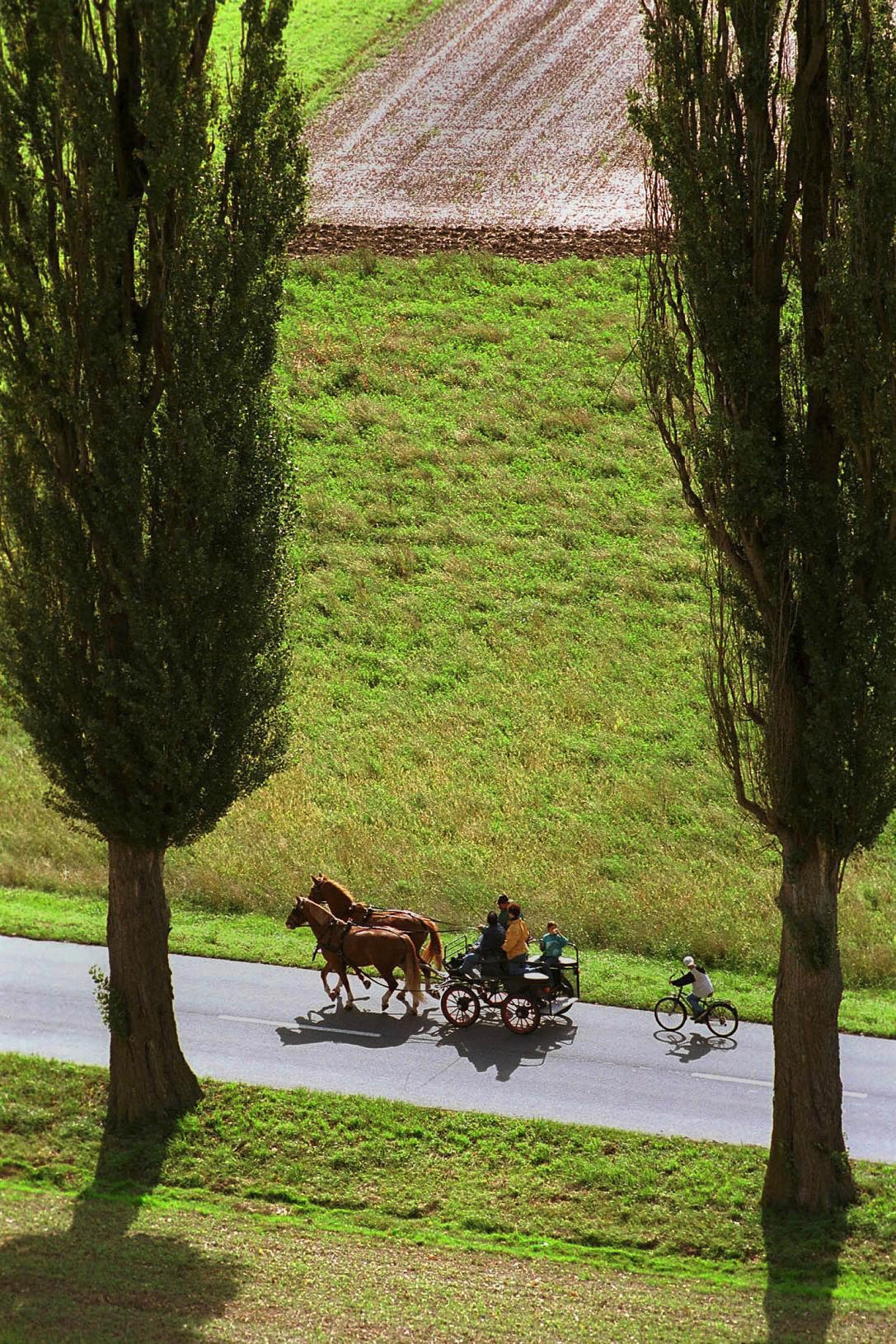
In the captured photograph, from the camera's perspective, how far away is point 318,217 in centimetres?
4256

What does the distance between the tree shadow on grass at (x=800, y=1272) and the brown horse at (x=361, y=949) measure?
5545 mm

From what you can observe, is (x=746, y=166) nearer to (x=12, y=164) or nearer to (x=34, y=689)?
(x=12, y=164)

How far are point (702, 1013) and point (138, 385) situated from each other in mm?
10020

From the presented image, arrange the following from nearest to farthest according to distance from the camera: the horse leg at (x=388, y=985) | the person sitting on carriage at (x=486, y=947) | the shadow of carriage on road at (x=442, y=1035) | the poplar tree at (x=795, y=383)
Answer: the poplar tree at (x=795, y=383), the shadow of carriage on road at (x=442, y=1035), the person sitting on carriage at (x=486, y=947), the horse leg at (x=388, y=985)

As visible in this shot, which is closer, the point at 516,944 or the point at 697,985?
the point at 516,944

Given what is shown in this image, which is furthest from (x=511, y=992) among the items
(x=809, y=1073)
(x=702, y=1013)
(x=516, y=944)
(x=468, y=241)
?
(x=468, y=241)

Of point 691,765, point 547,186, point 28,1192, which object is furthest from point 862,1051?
point 547,186

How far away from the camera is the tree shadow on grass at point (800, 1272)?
40.6ft

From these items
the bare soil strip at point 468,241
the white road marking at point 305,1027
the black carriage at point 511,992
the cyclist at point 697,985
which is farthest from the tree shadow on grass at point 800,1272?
the bare soil strip at point 468,241

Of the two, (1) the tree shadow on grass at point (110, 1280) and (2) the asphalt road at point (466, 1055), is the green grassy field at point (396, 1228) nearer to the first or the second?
(1) the tree shadow on grass at point (110, 1280)

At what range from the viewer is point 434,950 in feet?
61.8

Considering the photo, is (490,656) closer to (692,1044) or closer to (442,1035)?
(442,1035)

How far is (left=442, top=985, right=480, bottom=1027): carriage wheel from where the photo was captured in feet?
59.5

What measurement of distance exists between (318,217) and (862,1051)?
31.6m
